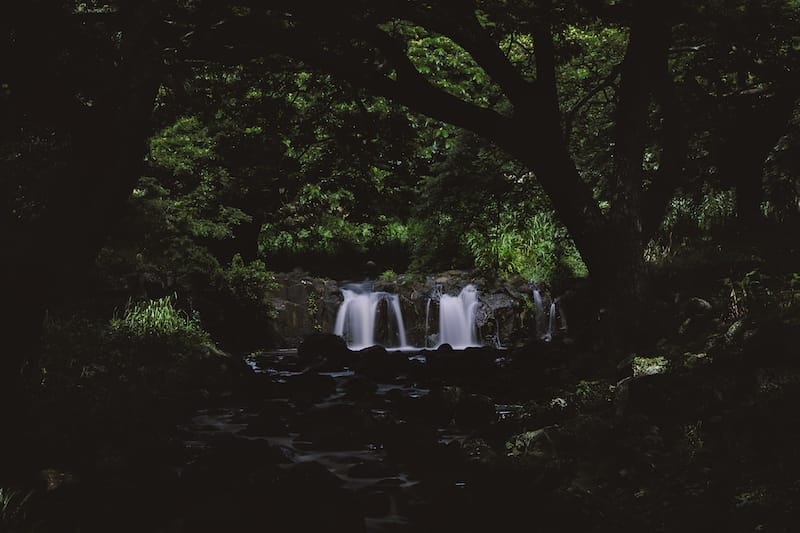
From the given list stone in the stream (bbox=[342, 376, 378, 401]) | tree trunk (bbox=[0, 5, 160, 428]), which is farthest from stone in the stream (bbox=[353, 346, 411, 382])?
tree trunk (bbox=[0, 5, 160, 428])

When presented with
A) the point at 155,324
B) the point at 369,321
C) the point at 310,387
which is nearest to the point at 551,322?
the point at 369,321

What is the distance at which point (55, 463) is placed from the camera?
6805 mm

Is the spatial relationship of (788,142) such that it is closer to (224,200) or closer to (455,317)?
(455,317)

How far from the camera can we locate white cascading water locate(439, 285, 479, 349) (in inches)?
688

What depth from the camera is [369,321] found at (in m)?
18.1

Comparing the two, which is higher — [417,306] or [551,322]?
[417,306]

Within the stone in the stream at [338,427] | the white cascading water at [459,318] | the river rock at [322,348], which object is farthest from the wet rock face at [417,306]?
the stone in the stream at [338,427]

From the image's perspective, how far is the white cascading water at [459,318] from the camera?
17484mm

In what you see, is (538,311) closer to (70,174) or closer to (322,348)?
(322,348)

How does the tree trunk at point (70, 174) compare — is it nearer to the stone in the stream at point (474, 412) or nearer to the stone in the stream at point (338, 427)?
the stone in the stream at point (338, 427)

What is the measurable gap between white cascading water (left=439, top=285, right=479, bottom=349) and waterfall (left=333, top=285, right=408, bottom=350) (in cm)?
103

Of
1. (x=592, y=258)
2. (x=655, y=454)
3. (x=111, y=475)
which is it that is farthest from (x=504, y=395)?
(x=111, y=475)

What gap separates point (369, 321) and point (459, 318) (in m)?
2.29

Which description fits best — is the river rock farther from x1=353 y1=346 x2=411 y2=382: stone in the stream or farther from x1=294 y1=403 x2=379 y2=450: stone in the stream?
x1=294 y1=403 x2=379 y2=450: stone in the stream
